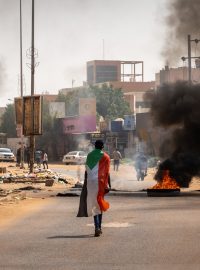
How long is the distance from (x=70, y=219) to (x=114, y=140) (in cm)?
7373

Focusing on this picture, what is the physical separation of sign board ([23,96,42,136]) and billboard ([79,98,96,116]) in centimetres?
6286

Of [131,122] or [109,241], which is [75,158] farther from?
[109,241]

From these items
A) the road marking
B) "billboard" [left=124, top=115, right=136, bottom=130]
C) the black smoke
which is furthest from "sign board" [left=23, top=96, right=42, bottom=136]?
"billboard" [left=124, top=115, right=136, bottom=130]

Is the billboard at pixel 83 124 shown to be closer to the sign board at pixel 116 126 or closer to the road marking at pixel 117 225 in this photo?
the sign board at pixel 116 126

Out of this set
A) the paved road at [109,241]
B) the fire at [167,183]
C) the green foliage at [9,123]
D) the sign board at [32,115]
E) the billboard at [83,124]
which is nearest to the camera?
the paved road at [109,241]

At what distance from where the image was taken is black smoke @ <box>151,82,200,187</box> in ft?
102

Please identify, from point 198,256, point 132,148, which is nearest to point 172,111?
point 198,256

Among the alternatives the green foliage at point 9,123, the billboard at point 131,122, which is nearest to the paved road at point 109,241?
the billboard at point 131,122

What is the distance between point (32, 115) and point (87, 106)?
64671 millimetres

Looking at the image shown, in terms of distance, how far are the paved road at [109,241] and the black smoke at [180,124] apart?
9760mm

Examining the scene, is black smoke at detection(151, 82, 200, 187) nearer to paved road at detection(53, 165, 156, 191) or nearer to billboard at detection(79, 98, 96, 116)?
paved road at detection(53, 165, 156, 191)

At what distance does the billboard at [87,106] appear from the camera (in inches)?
4254

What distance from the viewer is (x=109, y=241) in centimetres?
1361

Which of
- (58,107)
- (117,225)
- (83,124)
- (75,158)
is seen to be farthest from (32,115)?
(58,107)
